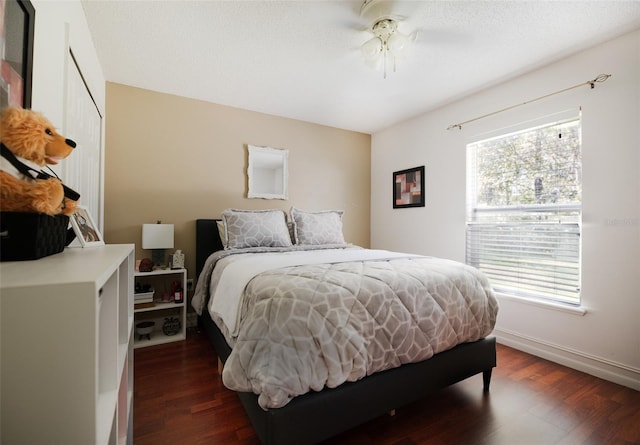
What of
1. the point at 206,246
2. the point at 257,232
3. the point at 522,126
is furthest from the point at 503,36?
the point at 206,246

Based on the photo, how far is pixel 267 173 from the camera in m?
3.52

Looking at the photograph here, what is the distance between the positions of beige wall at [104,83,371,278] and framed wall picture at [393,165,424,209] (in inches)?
36.3

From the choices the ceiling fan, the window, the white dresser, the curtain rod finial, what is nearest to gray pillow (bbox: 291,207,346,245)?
the window

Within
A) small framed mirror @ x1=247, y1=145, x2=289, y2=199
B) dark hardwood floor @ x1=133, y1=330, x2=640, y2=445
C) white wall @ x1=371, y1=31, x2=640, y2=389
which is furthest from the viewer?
small framed mirror @ x1=247, y1=145, x2=289, y2=199

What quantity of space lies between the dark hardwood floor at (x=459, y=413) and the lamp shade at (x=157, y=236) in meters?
1.01

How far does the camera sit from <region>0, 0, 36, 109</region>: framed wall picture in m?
0.85

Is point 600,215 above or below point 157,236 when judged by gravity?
above

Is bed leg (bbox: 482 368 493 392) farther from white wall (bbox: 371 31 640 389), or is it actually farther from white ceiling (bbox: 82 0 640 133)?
white ceiling (bbox: 82 0 640 133)

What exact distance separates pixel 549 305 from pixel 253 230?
2.64 metres

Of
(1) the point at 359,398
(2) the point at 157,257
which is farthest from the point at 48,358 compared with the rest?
(2) the point at 157,257

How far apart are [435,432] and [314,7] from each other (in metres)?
2.54

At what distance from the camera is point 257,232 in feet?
9.12

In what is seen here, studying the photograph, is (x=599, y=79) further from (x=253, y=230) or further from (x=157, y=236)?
(x=157, y=236)

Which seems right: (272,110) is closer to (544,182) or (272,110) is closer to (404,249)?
(404,249)
